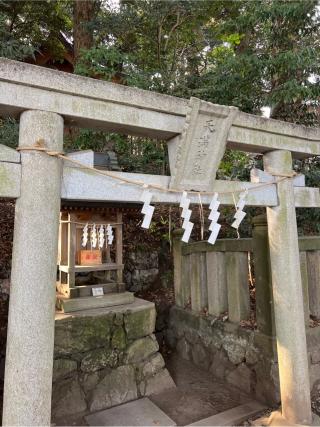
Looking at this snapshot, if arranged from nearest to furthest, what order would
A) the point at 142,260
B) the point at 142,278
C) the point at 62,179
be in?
the point at 62,179, the point at 142,278, the point at 142,260

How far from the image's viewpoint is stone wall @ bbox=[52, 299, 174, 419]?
12.2 feet

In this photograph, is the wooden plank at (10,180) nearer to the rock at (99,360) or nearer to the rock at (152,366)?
the rock at (99,360)

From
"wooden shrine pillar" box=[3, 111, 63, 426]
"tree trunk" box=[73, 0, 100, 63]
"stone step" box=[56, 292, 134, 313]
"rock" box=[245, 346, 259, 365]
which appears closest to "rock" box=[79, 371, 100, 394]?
"stone step" box=[56, 292, 134, 313]

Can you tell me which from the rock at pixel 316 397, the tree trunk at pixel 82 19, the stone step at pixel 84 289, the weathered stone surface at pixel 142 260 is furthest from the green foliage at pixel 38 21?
the rock at pixel 316 397

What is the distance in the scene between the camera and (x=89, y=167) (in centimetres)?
208

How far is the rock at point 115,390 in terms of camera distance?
3766 mm

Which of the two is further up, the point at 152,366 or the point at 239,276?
the point at 239,276

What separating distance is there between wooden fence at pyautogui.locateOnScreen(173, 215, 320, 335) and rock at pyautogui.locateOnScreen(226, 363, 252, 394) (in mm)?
593

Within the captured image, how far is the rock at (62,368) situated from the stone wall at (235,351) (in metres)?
1.88

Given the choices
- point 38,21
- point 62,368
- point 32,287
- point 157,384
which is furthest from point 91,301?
point 38,21

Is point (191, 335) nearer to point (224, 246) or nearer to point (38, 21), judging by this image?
point (224, 246)

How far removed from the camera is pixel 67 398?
3.66 metres

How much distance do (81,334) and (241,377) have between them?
211 centimetres

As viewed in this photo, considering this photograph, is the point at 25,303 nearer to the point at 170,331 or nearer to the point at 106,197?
the point at 106,197
